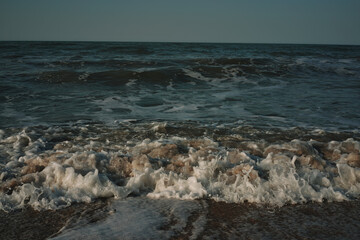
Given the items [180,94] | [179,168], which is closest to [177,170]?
[179,168]

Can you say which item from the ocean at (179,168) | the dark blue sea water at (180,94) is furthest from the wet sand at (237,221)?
the dark blue sea water at (180,94)

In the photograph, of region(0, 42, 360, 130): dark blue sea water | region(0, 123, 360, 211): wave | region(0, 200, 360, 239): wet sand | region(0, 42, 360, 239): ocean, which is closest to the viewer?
region(0, 200, 360, 239): wet sand

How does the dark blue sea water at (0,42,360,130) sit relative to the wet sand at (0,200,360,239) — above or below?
above

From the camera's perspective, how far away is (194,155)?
358cm

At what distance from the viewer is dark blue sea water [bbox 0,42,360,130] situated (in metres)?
5.88

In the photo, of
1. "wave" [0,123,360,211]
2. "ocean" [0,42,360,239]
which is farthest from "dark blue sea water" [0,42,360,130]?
"wave" [0,123,360,211]

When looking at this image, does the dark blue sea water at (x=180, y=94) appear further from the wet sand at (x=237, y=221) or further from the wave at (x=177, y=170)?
the wet sand at (x=237, y=221)

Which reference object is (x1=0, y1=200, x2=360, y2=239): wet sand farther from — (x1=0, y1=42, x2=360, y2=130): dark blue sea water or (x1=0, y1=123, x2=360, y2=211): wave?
(x1=0, y1=42, x2=360, y2=130): dark blue sea water

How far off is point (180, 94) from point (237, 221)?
6.52 meters

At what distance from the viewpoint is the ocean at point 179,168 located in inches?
93.7

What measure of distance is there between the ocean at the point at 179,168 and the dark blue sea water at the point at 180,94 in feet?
0.19

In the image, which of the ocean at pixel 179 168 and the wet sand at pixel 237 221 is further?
the ocean at pixel 179 168

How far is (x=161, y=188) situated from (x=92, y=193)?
604 mm

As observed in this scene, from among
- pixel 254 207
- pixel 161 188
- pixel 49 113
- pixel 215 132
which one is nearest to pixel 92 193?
pixel 161 188
